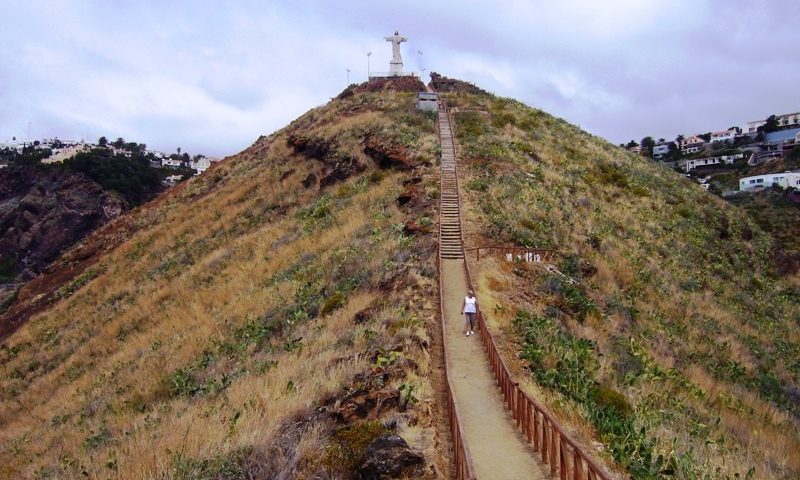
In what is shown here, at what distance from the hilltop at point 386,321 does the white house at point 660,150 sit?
406ft

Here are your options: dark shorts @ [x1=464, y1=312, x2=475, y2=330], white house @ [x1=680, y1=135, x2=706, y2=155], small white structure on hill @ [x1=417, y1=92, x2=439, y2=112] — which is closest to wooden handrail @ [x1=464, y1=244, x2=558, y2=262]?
dark shorts @ [x1=464, y1=312, x2=475, y2=330]

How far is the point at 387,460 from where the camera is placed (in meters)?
6.84

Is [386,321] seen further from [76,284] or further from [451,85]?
[451,85]

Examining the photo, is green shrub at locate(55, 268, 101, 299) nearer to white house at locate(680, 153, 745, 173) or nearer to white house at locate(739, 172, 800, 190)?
white house at locate(739, 172, 800, 190)

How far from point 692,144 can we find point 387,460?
6834 inches

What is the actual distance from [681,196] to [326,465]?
36.2 meters

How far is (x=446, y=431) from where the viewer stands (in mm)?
8430

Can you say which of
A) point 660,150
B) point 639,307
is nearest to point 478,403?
point 639,307

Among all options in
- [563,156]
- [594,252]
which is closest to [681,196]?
[563,156]

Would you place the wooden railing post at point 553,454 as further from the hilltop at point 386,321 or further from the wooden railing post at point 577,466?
the hilltop at point 386,321

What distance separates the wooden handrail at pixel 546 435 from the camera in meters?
5.80

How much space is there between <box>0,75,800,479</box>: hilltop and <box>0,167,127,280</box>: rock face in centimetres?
5468

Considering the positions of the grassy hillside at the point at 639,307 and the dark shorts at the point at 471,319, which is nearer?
the grassy hillside at the point at 639,307

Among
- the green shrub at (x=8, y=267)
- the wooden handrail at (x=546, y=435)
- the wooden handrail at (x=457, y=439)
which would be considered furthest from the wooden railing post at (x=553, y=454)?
the green shrub at (x=8, y=267)
